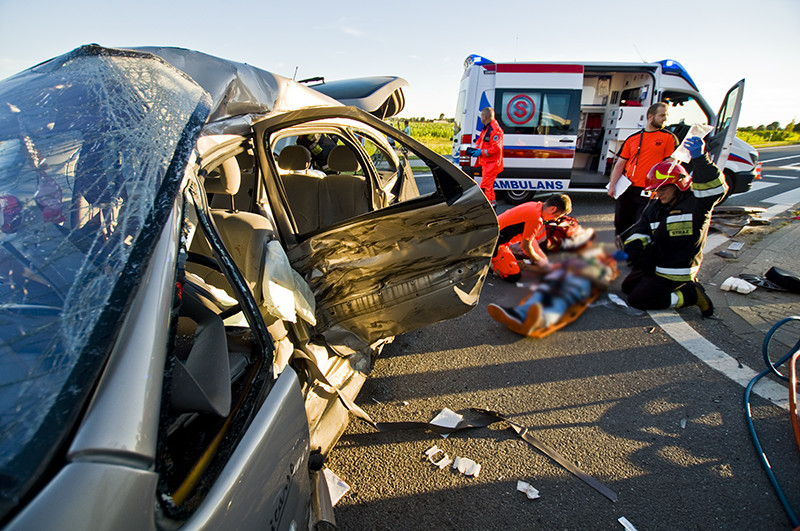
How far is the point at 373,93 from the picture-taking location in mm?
4852

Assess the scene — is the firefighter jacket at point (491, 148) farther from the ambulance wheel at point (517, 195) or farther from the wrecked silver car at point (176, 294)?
the wrecked silver car at point (176, 294)

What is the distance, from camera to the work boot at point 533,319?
0.64m

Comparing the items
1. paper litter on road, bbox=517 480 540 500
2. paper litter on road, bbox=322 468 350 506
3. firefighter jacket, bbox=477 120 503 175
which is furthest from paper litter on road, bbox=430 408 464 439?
firefighter jacket, bbox=477 120 503 175

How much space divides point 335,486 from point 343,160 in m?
2.49

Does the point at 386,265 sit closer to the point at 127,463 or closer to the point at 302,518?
the point at 302,518

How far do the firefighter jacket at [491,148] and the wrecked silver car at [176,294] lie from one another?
4.51 m

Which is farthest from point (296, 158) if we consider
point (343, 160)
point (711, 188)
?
point (711, 188)

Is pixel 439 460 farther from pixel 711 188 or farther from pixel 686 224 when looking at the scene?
pixel 711 188

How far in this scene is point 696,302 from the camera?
3643mm

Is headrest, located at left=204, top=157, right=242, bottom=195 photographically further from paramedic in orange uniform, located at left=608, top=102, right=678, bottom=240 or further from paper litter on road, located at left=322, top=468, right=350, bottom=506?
paramedic in orange uniform, located at left=608, top=102, right=678, bottom=240

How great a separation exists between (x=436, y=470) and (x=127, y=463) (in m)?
1.67

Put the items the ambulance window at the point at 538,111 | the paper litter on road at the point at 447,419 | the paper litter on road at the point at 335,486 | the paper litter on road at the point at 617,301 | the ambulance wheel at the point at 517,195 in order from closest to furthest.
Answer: the paper litter on road at the point at 335,486
the paper litter on road at the point at 447,419
the paper litter on road at the point at 617,301
the ambulance window at the point at 538,111
the ambulance wheel at the point at 517,195

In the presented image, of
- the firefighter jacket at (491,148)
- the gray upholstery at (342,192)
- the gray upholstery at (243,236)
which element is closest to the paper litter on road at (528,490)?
the gray upholstery at (243,236)

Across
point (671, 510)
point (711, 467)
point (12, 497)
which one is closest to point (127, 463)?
point (12, 497)
